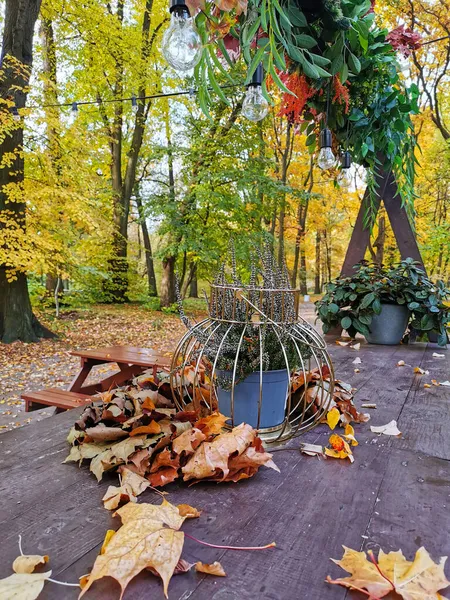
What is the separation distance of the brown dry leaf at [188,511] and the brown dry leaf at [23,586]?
0.23 metres

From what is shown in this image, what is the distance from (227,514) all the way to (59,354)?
17.0 feet

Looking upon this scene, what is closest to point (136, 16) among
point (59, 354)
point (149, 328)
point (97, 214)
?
point (97, 214)

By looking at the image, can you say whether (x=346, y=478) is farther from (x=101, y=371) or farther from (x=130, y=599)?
(x=101, y=371)

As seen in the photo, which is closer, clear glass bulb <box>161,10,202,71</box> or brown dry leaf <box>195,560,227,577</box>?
brown dry leaf <box>195,560,227,577</box>

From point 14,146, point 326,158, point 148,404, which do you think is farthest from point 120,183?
point 148,404

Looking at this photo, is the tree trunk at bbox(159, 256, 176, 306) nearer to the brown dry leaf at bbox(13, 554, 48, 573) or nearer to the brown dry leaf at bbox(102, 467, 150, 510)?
the brown dry leaf at bbox(102, 467, 150, 510)

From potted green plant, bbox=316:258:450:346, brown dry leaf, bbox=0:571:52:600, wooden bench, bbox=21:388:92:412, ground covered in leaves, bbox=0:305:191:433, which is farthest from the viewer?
ground covered in leaves, bbox=0:305:191:433

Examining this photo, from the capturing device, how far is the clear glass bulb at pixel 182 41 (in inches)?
33.4

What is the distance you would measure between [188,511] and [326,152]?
1.69m

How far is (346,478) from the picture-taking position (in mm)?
872

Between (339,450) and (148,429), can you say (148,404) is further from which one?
(339,450)

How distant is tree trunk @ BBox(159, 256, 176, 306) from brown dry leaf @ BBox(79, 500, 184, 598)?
28.4 ft

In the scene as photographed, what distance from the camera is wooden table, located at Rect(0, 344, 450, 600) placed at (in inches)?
22.1

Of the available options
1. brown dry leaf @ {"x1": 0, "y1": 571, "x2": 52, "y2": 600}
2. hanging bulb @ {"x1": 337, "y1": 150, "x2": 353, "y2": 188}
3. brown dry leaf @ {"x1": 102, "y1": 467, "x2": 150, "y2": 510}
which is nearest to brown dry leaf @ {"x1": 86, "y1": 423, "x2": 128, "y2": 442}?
brown dry leaf @ {"x1": 102, "y1": 467, "x2": 150, "y2": 510}
